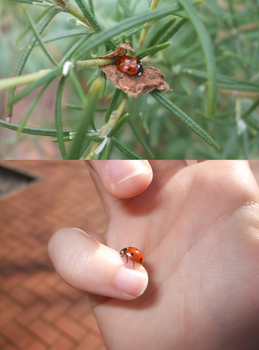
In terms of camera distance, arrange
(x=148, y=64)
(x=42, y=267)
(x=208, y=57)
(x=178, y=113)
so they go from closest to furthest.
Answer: (x=208, y=57) < (x=178, y=113) < (x=148, y=64) < (x=42, y=267)

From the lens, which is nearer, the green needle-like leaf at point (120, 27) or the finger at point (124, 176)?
the green needle-like leaf at point (120, 27)

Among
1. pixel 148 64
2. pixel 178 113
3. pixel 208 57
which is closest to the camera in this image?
pixel 208 57

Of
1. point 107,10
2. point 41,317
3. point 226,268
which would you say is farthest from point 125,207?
point 41,317

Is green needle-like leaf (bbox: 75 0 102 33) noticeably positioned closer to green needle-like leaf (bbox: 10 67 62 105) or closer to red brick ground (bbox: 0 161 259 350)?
green needle-like leaf (bbox: 10 67 62 105)

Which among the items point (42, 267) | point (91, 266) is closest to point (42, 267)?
point (42, 267)

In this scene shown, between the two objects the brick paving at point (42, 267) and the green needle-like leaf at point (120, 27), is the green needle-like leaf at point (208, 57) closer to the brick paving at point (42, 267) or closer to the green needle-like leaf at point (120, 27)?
the green needle-like leaf at point (120, 27)

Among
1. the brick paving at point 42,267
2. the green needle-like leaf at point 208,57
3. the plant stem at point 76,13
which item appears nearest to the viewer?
the green needle-like leaf at point 208,57

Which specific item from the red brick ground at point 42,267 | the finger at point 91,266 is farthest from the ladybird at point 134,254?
the red brick ground at point 42,267

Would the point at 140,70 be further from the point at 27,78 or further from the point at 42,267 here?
the point at 42,267
